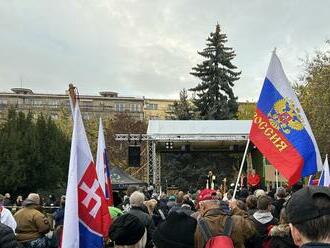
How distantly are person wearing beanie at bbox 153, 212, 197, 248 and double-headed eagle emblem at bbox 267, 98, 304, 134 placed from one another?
406 cm

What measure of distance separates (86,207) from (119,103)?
12072cm

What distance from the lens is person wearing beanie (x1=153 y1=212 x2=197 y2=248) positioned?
11.1ft

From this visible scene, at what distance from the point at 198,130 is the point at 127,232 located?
19.5m

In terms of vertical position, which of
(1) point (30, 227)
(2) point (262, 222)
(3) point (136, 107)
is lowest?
(1) point (30, 227)

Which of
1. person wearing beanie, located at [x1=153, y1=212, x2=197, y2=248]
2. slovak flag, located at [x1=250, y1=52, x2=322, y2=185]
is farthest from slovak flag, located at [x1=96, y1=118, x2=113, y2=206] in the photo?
person wearing beanie, located at [x1=153, y1=212, x2=197, y2=248]

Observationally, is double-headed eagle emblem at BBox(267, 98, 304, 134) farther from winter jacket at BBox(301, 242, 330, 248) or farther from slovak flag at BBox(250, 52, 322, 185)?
winter jacket at BBox(301, 242, 330, 248)

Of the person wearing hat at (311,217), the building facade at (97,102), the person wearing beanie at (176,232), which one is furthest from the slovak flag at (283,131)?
the building facade at (97,102)

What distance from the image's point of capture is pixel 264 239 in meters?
5.34

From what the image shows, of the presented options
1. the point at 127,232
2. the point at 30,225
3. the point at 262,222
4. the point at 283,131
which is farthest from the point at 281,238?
the point at 30,225

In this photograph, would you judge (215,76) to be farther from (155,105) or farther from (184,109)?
(155,105)

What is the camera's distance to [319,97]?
94.5 ft

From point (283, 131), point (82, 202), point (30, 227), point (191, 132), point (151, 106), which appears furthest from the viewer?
point (151, 106)

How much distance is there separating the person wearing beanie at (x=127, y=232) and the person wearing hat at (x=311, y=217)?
10.2ft

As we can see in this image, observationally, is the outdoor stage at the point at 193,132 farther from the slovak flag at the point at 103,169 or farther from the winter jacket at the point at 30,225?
the winter jacket at the point at 30,225
